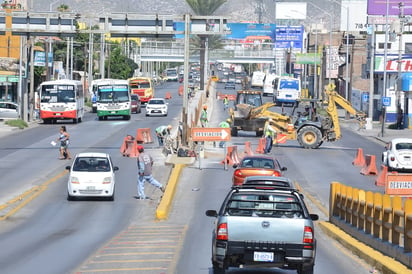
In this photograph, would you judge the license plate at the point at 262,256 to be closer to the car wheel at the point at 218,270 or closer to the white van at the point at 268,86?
the car wheel at the point at 218,270

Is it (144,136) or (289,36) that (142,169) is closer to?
(144,136)

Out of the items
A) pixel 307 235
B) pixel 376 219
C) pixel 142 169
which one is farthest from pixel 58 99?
pixel 307 235

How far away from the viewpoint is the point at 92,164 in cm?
3353

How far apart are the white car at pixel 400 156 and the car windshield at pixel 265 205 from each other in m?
27.3

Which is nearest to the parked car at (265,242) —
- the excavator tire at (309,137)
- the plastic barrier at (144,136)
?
the excavator tire at (309,137)

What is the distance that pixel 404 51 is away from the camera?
9912 cm

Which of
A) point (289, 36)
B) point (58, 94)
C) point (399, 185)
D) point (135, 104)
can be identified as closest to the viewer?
point (399, 185)

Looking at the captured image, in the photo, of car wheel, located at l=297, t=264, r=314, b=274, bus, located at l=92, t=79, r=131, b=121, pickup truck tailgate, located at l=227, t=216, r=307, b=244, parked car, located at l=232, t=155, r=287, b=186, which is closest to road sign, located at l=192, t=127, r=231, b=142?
parked car, located at l=232, t=155, r=287, b=186

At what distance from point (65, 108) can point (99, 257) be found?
5297cm

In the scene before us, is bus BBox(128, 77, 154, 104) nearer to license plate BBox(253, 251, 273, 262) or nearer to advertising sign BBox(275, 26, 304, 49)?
advertising sign BBox(275, 26, 304, 49)

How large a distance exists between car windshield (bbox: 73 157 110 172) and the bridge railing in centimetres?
981

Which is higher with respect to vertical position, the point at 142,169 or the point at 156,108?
the point at 142,169

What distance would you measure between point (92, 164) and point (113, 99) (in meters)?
44.3

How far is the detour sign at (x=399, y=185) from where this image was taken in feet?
80.9
